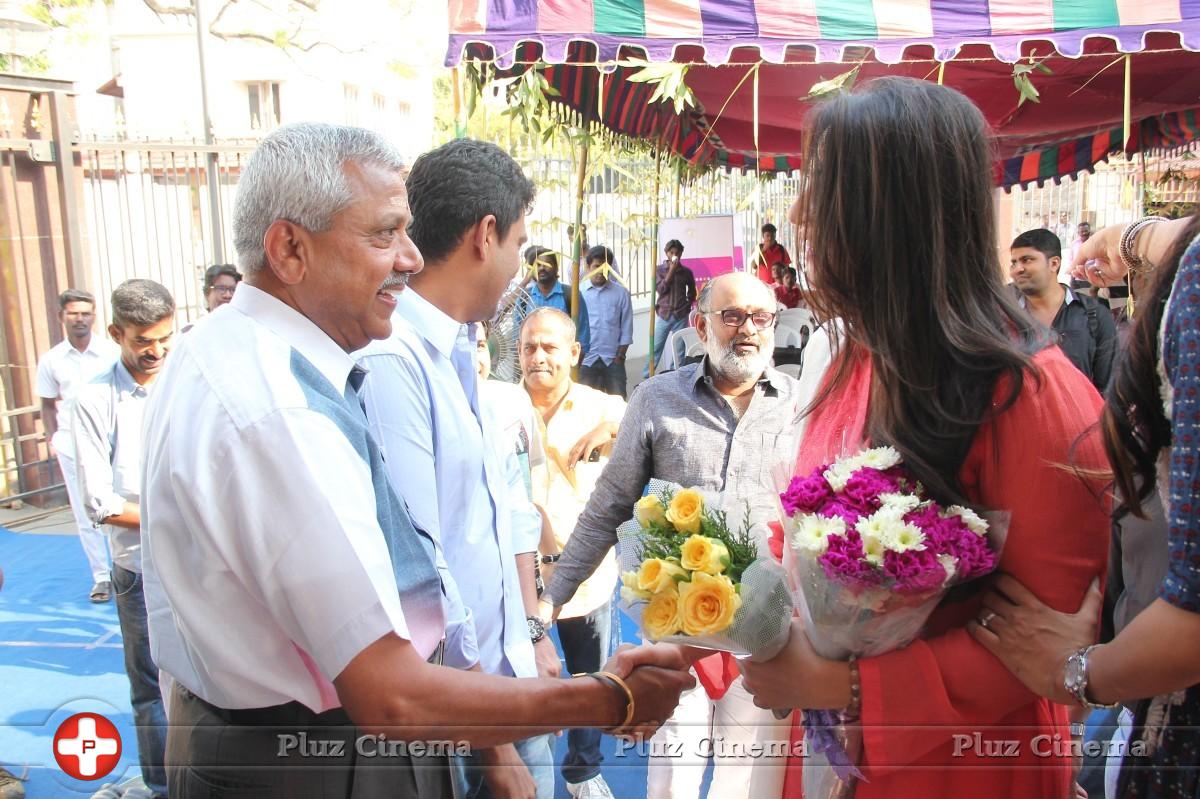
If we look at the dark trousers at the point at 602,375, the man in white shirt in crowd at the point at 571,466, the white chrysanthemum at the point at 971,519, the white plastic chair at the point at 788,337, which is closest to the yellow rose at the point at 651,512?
the white chrysanthemum at the point at 971,519

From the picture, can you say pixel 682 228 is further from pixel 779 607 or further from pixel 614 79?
pixel 779 607

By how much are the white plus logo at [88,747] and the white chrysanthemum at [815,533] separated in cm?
227

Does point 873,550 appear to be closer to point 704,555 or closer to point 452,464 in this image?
point 704,555

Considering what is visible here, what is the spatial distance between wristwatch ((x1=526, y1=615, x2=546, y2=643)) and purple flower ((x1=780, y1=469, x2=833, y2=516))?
52.6 inches

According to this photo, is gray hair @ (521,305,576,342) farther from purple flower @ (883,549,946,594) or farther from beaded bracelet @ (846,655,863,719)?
purple flower @ (883,549,946,594)

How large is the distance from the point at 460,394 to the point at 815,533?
39.1 inches

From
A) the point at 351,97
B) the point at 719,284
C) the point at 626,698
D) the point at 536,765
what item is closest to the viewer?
the point at 626,698

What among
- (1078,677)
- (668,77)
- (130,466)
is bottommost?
(130,466)

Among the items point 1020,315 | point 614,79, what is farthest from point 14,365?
point 1020,315

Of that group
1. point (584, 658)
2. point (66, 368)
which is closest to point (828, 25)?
point (584, 658)

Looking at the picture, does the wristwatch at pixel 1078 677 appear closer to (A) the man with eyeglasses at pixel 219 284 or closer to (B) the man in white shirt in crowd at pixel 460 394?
(B) the man in white shirt in crowd at pixel 460 394

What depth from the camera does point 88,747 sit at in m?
2.82

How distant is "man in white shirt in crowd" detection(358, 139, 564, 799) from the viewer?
192 centimetres

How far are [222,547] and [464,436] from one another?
2.47ft
